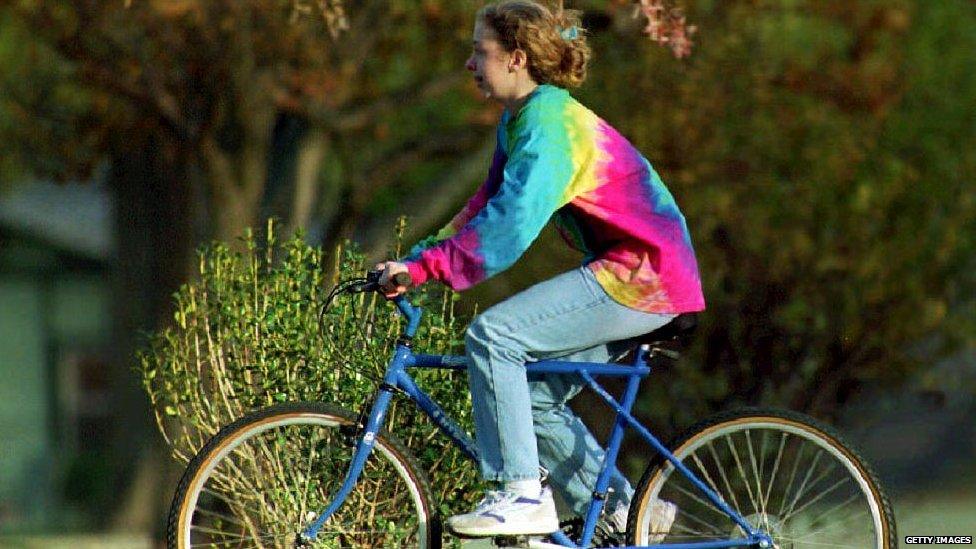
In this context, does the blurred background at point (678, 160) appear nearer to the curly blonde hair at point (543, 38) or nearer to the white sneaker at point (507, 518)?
the white sneaker at point (507, 518)

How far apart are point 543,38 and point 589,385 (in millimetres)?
949

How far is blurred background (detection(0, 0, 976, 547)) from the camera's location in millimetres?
8289

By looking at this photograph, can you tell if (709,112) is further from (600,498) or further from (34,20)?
(600,498)

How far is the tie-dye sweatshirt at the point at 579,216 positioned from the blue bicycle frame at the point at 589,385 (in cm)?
20

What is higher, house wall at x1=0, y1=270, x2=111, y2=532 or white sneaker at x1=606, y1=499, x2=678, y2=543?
house wall at x1=0, y1=270, x2=111, y2=532

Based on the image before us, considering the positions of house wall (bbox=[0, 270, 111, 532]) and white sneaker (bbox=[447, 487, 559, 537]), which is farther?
house wall (bbox=[0, 270, 111, 532])

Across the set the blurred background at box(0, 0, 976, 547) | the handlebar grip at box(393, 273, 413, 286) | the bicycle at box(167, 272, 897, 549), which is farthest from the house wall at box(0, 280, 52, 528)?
the handlebar grip at box(393, 273, 413, 286)

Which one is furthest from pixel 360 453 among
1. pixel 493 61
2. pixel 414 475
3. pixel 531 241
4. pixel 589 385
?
pixel 493 61

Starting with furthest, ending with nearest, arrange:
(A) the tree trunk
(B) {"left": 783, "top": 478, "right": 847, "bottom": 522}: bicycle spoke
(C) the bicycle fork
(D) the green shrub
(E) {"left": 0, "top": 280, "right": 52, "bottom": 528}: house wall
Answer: (E) {"left": 0, "top": 280, "right": 52, "bottom": 528}: house wall < (A) the tree trunk < (D) the green shrub < (B) {"left": 783, "top": 478, "right": 847, "bottom": 522}: bicycle spoke < (C) the bicycle fork

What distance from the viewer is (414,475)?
5.27m

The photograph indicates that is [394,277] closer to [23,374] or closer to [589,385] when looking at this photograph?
[589,385]

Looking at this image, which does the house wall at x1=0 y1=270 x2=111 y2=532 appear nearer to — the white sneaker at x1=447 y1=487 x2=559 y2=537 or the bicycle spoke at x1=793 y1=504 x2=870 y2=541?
the bicycle spoke at x1=793 y1=504 x2=870 y2=541

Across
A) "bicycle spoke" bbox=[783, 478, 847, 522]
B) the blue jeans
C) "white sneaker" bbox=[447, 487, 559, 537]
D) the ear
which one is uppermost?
the ear

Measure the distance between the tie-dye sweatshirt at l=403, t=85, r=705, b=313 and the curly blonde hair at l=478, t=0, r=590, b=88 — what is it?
0.23 feet
